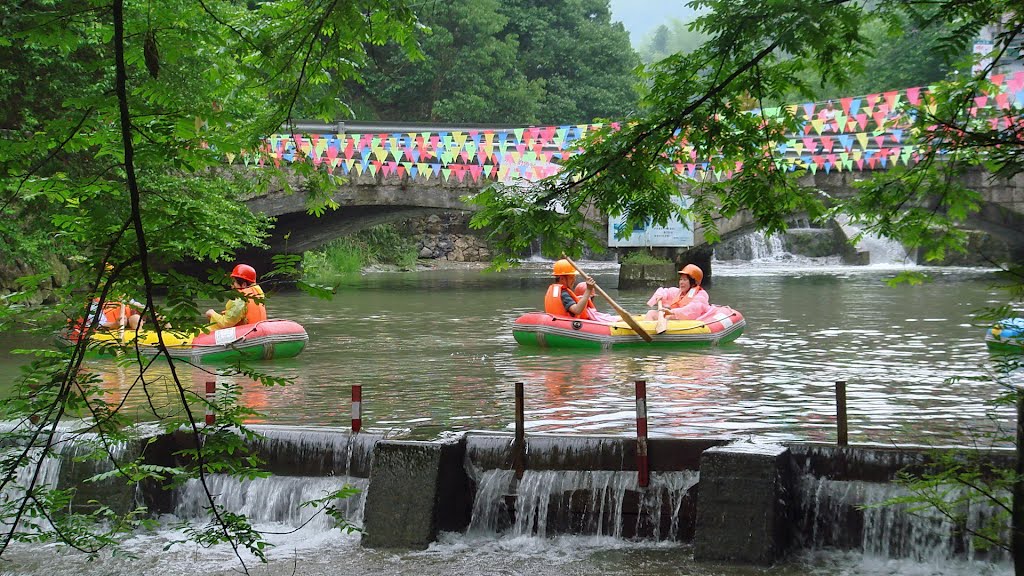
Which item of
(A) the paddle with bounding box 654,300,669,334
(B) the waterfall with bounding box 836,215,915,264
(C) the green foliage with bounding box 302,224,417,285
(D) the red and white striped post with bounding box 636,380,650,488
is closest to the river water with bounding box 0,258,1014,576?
(A) the paddle with bounding box 654,300,669,334

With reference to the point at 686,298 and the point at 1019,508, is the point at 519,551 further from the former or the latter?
the point at 686,298

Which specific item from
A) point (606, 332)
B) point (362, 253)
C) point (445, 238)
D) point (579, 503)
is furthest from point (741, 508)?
point (445, 238)

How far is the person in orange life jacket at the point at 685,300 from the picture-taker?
A: 1762 cm

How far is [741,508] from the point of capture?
7566mm

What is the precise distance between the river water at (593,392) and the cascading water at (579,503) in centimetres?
13

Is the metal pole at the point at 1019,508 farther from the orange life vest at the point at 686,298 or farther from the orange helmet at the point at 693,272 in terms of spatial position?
the orange life vest at the point at 686,298

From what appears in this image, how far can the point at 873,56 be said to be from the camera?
217 inches

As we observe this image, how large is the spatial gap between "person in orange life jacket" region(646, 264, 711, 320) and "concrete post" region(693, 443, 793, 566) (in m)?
9.80

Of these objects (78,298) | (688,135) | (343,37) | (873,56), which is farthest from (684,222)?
(78,298)

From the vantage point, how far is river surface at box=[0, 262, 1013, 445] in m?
10.5

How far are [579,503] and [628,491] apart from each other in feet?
1.25

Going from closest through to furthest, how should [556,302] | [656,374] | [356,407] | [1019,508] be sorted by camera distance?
1. [1019,508]
2. [356,407]
3. [656,374]
4. [556,302]

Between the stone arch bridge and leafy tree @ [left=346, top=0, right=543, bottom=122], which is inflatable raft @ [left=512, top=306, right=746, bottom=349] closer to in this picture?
the stone arch bridge

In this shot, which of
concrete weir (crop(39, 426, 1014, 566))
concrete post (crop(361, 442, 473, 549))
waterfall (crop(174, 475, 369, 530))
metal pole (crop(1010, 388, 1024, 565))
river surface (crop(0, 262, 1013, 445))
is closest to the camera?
metal pole (crop(1010, 388, 1024, 565))
